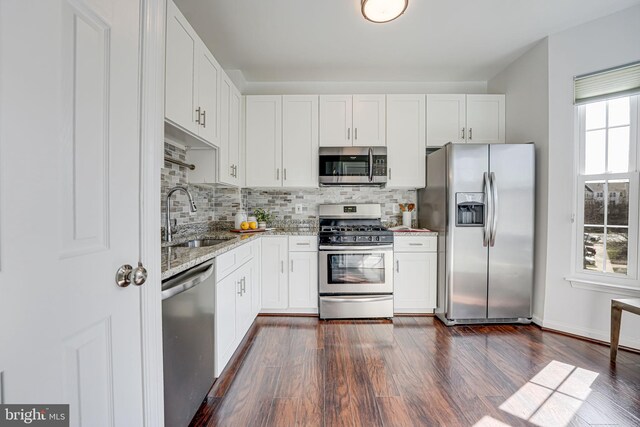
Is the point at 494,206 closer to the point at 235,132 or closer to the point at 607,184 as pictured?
the point at 607,184

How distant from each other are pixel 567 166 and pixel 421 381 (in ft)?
7.75

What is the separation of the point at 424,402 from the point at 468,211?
181 centimetres

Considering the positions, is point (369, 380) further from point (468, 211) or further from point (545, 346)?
point (468, 211)

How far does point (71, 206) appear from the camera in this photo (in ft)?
2.21

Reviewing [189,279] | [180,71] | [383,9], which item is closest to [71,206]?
[189,279]

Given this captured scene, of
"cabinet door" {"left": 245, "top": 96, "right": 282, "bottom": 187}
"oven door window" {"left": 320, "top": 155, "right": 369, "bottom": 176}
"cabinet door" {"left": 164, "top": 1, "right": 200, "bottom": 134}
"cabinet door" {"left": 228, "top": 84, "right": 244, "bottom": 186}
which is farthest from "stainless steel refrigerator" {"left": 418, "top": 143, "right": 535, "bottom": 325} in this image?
"cabinet door" {"left": 164, "top": 1, "right": 200, "bottom": 134}

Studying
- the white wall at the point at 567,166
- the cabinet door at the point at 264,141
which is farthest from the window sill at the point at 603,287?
the cabinet door at the point at 264,141

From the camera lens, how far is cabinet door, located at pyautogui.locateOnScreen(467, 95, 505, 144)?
10.4 feet

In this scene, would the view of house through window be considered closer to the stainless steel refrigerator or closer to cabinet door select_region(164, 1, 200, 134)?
the stainless steel refrigerator

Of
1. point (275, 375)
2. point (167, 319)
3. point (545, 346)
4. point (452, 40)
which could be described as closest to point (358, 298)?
point (275, 375)

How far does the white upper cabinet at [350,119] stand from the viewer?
3125 millimetres

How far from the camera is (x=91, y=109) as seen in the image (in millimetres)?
730

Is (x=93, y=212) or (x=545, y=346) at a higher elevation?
(x=93, y=212)

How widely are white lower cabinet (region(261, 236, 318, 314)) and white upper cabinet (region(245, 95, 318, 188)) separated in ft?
2.39
